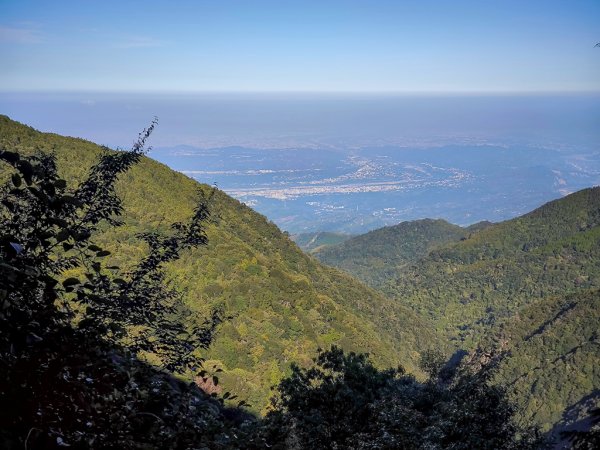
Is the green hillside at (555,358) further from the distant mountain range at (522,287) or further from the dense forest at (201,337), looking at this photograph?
the dense forest at (201,337)

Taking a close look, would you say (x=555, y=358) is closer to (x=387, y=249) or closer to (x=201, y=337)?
(x=201, y=337)

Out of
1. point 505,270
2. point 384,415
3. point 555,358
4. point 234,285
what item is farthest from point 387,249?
point 384,415

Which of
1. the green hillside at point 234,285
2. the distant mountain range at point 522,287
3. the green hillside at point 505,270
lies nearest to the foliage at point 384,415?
the green hillside at point 234,285

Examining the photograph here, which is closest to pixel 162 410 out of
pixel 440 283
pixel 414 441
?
pixel 414 441

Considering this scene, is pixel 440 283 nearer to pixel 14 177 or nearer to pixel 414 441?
pixel 414 441

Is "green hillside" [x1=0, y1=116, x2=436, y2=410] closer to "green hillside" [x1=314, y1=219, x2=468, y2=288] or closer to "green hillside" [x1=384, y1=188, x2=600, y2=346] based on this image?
"green hillside" [x1=384, y1=188, x2=600, y2=346]

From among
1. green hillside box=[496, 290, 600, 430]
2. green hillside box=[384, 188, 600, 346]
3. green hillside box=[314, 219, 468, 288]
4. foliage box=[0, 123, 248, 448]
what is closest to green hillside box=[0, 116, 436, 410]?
green hillside box=[496, 290, 600, 430]
